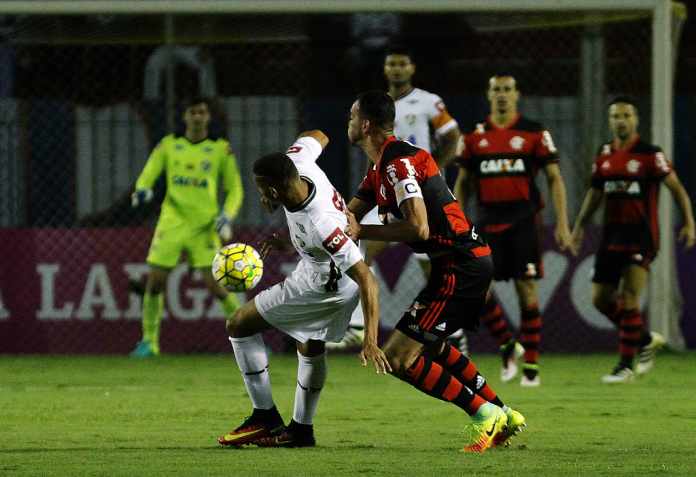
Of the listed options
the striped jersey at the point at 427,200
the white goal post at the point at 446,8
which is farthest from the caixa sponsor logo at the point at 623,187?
the striped jersey at the point at 427,200

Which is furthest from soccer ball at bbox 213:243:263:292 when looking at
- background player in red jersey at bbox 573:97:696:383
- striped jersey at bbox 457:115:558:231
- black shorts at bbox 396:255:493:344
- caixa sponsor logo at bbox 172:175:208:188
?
caixa sponsor logo at bbox 172:175:208:188

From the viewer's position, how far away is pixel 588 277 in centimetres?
1381

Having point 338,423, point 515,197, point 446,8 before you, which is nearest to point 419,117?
point 515,197

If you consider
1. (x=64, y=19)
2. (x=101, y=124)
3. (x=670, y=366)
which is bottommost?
(x=670, y=366)

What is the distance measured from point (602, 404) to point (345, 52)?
6.78 m

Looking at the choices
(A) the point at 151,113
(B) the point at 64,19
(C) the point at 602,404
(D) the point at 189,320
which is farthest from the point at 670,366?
(B) the point at 64,19

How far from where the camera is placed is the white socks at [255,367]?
7.71 metres

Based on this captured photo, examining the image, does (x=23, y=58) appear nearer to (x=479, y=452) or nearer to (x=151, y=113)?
(x=151, y=113)

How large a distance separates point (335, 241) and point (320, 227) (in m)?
Result: 0.12

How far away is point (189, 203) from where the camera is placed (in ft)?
44.6

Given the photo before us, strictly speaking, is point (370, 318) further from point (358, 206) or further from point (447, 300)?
point (358, 206)

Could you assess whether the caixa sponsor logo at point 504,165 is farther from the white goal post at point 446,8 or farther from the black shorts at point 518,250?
the white goal post at point 446,8

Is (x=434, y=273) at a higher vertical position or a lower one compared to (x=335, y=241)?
lower

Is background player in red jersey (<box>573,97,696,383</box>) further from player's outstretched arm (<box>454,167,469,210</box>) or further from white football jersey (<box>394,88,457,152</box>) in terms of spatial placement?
white football jersey (<box>394,88,457,152</box>)
